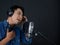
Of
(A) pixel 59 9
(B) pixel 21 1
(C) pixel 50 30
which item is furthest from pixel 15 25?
(A) pixel 59 9

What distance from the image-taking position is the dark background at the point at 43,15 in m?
1.81

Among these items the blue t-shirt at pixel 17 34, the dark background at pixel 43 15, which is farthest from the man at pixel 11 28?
the dark background at pixel 43 15

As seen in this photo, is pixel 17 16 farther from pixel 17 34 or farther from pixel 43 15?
pixel 43 15

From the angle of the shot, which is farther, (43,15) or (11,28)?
(43,15)

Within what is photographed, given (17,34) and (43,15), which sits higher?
(43,15)

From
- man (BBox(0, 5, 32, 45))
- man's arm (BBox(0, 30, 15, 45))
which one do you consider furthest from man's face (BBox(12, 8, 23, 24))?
man's arm (BBox(0, 30, 15, 45))

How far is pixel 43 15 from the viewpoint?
190cm

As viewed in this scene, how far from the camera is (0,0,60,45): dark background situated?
181 cm

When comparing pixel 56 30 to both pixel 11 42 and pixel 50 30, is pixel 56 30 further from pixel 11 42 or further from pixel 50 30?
pixel 11 42

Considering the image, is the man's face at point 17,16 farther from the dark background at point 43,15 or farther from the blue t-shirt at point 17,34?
the dark background at point 43,15

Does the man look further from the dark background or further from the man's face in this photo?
the dark background

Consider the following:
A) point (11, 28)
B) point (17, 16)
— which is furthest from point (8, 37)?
point (17, 16)

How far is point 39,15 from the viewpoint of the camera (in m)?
1.88

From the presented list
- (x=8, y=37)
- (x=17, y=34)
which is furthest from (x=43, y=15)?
(x=8, y=37)
